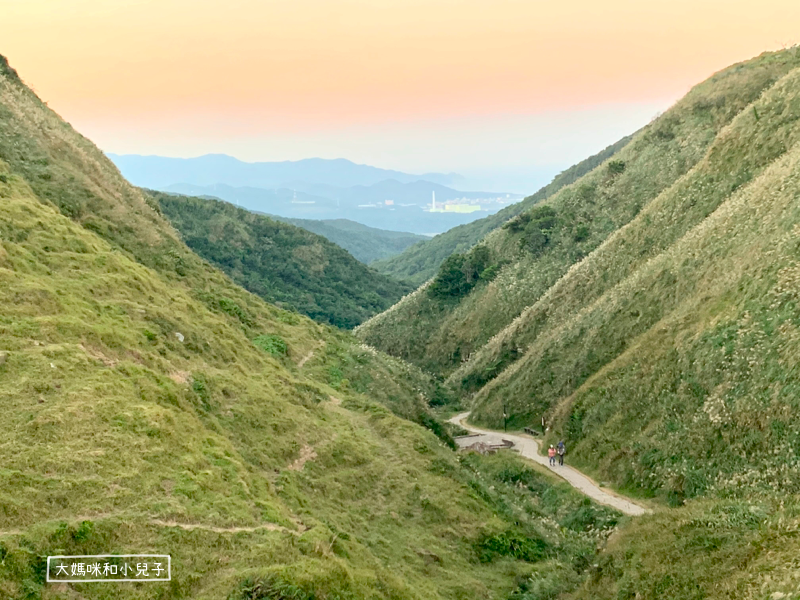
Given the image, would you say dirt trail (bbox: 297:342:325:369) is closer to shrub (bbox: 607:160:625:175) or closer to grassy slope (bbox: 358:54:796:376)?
grassy slope (bbox: 358:54:796:376)

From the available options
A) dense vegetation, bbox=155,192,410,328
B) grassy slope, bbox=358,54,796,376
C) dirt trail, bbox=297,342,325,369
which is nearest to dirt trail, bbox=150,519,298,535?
dirt trail, bbox=297,342,325,369

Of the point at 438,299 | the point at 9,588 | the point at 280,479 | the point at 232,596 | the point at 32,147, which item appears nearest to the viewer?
the point at 9,588

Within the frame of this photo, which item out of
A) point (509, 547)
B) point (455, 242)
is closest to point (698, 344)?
point (509, 547)

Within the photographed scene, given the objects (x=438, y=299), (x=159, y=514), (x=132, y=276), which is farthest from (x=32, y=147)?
(x=438, y=299)

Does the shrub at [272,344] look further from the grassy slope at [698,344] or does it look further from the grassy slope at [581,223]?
the grassy slope at [581,223]

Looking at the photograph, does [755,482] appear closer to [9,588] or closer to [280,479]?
[280,479]

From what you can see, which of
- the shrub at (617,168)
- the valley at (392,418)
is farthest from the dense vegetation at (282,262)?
the valley at (392,418)
